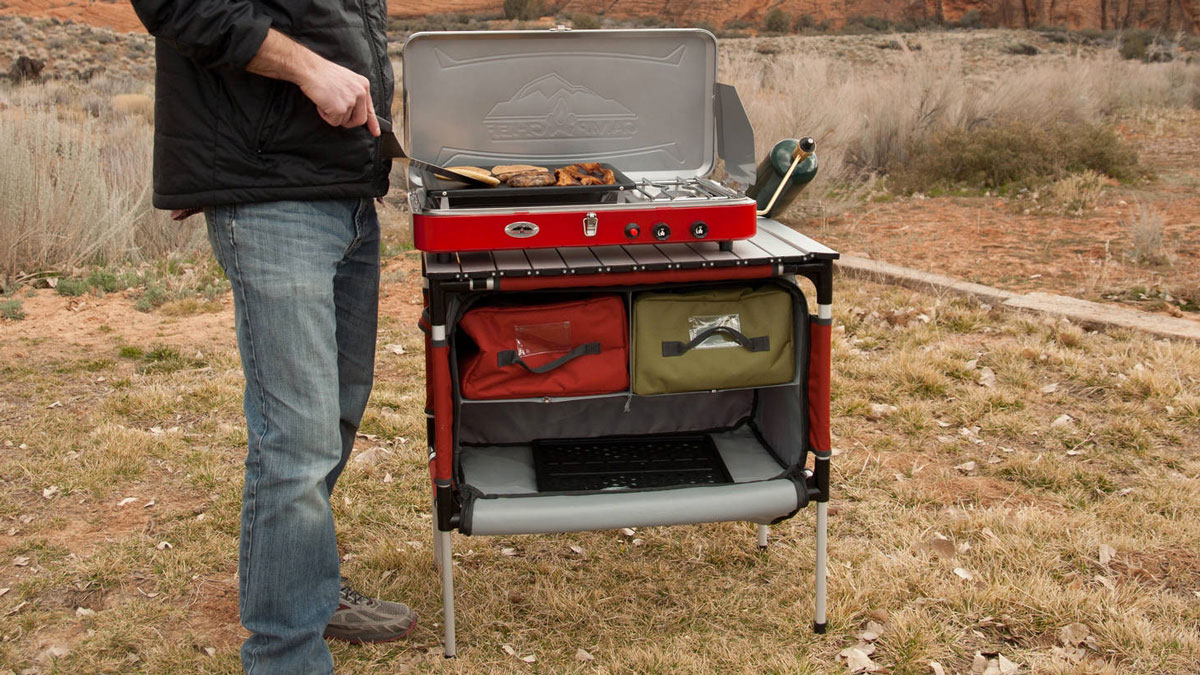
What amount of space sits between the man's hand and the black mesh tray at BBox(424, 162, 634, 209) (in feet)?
1.33

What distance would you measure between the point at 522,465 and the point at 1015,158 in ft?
21.7

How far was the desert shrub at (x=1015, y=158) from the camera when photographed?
8.01 metres

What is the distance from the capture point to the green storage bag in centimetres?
231

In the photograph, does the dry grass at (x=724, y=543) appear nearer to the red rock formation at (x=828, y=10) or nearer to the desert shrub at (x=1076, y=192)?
the desert shrub at (x=1076, y=192)

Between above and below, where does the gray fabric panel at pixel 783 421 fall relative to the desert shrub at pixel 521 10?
below

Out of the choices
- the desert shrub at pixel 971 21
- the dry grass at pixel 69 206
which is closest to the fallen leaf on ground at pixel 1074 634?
the dry grass at pixel 69 206

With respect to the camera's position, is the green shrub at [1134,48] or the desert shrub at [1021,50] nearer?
the green shrub at [1134,48]

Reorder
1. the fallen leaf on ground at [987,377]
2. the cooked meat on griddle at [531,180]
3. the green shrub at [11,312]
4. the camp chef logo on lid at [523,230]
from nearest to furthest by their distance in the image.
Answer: the camp chef logo on lid at [523,230] < the cooked meat on griddle at [531,180] < the fallen leaf on ground at [987,377] < the green shrub at [11,312]

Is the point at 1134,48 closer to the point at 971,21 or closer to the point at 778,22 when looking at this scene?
the point at 971,21

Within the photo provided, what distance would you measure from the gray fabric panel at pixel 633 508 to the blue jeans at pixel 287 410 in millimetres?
371

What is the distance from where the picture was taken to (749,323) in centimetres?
235

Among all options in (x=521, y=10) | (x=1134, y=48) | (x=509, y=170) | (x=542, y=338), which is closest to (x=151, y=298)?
(x=509, y=170)

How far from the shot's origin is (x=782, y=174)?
2.58m

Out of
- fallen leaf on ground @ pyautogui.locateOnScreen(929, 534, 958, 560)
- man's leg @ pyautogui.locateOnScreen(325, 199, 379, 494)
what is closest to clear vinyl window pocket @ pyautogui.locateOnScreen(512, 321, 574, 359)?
man's leg @ pyautogui.locateOnScreen(325, 199, 379, 494)
